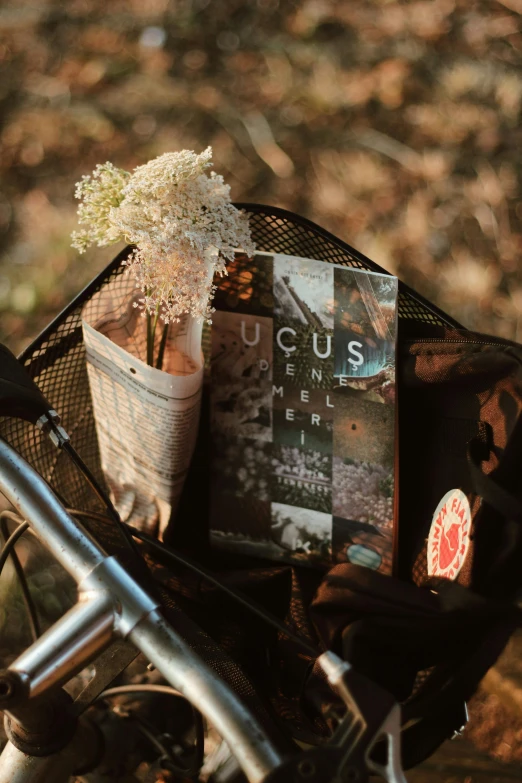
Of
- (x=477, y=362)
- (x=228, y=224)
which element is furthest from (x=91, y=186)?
(x=477, y=362)

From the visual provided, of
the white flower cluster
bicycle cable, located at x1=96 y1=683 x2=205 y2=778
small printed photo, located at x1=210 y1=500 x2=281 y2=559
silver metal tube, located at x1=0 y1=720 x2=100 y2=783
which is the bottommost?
bicycle cable, located at x1=96 y1=683 x2=205 y2=778

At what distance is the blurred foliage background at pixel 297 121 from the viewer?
5.76 feet

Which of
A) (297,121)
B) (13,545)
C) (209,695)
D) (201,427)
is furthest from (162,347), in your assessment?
(297,121)

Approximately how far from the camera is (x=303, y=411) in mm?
712

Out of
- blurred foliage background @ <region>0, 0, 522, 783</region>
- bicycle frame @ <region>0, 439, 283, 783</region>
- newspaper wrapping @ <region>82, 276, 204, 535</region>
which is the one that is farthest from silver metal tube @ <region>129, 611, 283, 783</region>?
blurred foliage background @ <region>0, 0, 522, 783</region>

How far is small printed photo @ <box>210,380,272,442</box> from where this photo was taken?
729mm

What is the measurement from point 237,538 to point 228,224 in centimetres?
32

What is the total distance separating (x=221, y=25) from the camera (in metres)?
2.04

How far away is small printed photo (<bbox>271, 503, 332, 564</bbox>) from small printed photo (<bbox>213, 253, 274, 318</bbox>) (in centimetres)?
19

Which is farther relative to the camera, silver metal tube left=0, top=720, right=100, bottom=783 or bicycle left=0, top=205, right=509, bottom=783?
silver metal tube left=0, top=720, right=100, bottom=783

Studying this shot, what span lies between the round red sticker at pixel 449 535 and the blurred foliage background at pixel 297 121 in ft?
3.58

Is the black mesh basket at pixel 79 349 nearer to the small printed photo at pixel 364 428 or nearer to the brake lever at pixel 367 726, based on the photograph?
the small printed photo at pixel 364 428

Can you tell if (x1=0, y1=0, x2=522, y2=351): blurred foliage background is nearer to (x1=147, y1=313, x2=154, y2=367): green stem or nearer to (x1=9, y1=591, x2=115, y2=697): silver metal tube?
(x1=147, y1=313, x2=154, y2=367): green stem

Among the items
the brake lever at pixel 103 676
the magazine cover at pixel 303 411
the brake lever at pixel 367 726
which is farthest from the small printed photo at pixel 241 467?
the brake lever at pixel 367 726
